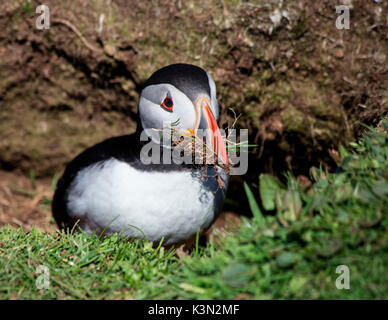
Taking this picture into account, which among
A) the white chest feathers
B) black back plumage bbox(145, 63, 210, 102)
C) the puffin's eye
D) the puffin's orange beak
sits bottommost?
the white chest feathers

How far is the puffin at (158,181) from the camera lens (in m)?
2.70

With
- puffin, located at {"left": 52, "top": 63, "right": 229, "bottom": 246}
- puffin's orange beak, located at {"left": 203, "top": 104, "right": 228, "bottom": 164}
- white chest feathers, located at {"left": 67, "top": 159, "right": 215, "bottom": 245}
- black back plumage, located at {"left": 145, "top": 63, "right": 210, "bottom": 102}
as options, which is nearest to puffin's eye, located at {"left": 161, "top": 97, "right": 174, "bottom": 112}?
puffin, located at {"left": 52, "top": 63, "right": 229, "bottom": 246}

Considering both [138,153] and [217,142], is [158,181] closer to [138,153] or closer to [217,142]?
[138,153]

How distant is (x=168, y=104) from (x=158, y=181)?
0.56m

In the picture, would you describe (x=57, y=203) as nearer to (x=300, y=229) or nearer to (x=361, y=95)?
(x=300, y=229)

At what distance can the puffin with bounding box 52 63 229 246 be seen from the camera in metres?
2.70

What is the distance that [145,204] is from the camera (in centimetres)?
278

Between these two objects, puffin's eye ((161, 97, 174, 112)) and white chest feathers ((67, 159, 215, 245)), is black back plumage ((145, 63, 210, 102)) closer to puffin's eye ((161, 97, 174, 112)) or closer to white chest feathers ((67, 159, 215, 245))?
puffin's eye ((161, 97, 174, 112))

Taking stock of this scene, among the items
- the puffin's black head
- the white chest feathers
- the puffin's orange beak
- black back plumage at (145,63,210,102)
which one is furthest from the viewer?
the white chest feathers

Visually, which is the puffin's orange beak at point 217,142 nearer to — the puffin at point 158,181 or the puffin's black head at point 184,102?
the puffin's black head at point 184,102

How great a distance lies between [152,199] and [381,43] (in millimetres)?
2706

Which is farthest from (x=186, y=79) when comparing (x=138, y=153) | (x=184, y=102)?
(x=138, y=153)

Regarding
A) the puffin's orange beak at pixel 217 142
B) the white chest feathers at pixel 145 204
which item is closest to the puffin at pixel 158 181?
the white chest feathers at pixel 145 204

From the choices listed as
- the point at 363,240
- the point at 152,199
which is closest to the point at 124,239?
the point at 152,199
